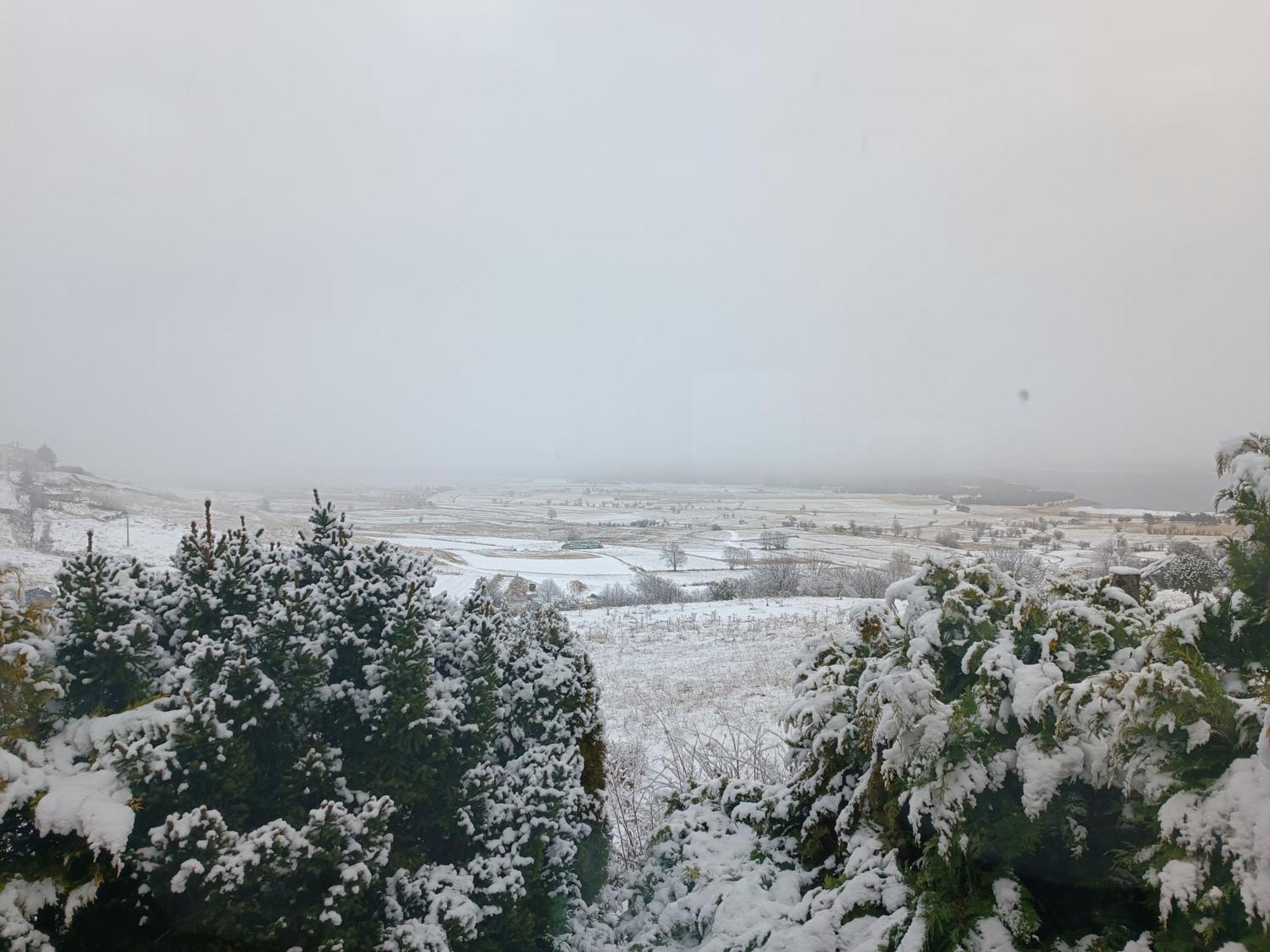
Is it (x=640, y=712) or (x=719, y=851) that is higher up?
(x=719, y=851)

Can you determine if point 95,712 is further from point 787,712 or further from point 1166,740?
point 1166,740

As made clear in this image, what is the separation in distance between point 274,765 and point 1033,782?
317 cm

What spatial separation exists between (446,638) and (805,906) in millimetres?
2429

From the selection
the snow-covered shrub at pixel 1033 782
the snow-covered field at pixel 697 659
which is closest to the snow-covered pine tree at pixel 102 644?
the snow-covered shrub at pixel 1033 782

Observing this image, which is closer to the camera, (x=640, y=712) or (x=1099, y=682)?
(x=1099, y=682)

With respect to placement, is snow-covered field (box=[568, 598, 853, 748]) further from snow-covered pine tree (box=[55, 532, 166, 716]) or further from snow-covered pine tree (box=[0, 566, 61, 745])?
snow-covered pine tree (box=[0, 566, 61, 745])

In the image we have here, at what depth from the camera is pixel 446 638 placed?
380 centimetres

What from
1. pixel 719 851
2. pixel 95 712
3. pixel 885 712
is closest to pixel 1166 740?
pixel 885 712

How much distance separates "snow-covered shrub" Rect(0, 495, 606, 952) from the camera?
2242 millimetres

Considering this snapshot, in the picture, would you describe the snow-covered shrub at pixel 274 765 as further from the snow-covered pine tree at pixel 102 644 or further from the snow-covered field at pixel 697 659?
the snow-covered field at pixel 697 659

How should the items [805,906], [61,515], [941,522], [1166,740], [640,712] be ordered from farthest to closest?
[941,522]
[640,712]
[61,515]
[805,906]
[1166,740]

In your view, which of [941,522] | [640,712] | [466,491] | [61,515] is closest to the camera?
[61,515]

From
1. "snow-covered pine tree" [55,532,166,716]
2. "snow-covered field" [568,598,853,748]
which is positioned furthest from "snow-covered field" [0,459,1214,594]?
"snow-covered field" [568,598,853,748]

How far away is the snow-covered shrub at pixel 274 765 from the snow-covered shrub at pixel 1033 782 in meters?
1.33
